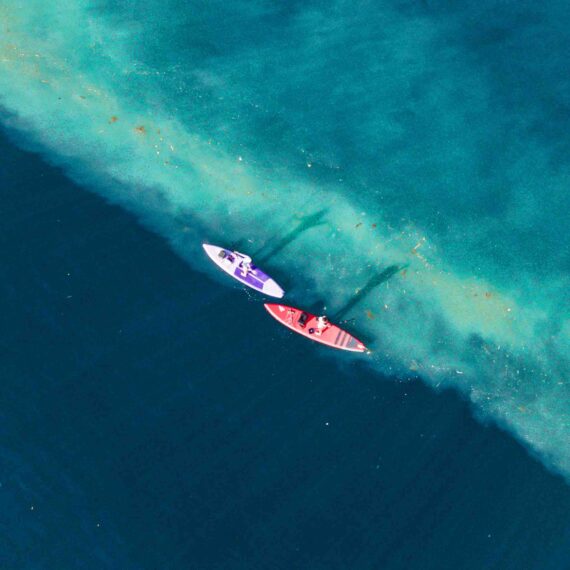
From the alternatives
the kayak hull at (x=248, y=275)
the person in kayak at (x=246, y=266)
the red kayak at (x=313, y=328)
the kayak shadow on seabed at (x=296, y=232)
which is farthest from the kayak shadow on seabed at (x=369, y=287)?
the person in kayak at (x=246, y=266)

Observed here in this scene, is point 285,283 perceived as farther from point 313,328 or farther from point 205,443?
point 205,443

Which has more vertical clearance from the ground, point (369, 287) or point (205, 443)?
point (369, 287)

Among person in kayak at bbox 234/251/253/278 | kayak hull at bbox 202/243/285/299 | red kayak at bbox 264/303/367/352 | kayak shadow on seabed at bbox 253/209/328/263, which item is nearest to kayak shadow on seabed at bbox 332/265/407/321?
red kayak at bbox 264/303/367/352

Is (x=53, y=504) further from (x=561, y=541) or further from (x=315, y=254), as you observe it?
(x=561, y=541)

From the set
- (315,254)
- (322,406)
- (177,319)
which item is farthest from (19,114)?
(322,406)

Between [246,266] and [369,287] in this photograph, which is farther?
[369,287]

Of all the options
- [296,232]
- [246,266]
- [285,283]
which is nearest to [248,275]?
[246,266]
